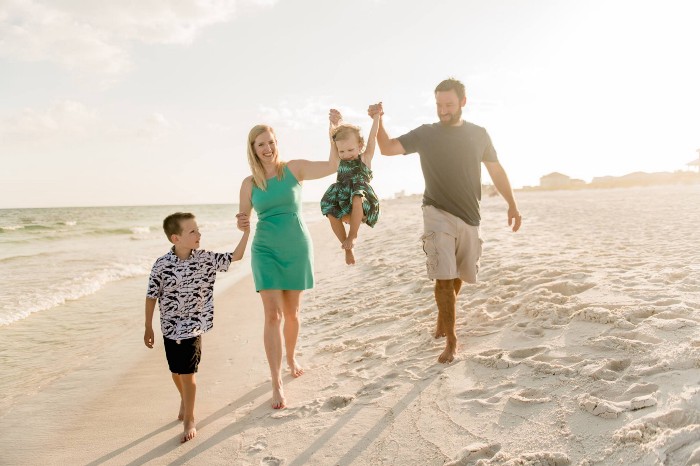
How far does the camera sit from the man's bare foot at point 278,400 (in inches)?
145

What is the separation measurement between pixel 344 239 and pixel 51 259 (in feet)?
50.4

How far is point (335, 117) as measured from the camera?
13.8ft

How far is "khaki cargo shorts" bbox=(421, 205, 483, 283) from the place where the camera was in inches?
161

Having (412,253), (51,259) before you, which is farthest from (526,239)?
(51,259)

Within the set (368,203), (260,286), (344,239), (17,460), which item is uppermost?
(368,203)

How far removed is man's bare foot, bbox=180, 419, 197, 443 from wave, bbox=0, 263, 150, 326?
5736 mm

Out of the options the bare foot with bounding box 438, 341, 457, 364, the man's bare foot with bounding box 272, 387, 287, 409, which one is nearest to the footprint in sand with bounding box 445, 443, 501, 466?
the bare foot with bounding box 438, 341, 457, 364

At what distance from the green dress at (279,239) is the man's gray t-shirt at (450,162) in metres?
1.12

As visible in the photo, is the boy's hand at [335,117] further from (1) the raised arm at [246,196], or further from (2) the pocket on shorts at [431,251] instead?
(2) the pocket on shorts at [431,251]

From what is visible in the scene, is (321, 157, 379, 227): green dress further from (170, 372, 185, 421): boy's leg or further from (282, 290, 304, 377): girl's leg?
(170, 372, 185, 421): boy's leg

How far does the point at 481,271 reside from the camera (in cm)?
671

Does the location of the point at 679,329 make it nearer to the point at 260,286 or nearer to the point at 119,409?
the point at 260,286

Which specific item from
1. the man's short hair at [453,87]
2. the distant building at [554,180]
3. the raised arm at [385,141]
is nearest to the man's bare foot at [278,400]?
the raised arm at [385,141]

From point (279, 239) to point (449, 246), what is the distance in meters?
1.41
